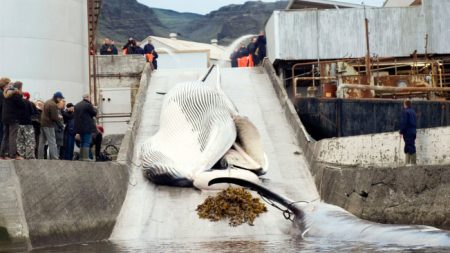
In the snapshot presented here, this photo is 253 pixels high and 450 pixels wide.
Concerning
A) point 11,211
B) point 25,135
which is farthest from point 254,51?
point 11,211

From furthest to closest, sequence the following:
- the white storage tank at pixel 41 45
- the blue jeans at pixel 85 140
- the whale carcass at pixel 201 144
A: the white storage tank at pixel 41 45, the blue jeans at pixel 85 140, the whale carcass at pixel 201 144

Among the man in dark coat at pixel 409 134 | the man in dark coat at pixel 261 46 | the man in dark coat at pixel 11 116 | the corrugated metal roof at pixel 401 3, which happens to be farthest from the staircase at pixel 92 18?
the man in dark coat at pixel 409 134

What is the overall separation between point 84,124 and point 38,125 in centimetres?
100

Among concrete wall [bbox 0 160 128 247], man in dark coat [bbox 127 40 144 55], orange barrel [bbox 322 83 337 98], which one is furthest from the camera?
man in dark coat [bbox 127 40 144 55]

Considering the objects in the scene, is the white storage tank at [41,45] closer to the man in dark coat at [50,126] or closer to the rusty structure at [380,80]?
the rusty structure at [380,80]

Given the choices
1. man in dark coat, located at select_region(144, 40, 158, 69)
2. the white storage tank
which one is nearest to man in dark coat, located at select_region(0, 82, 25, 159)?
the white storage tank

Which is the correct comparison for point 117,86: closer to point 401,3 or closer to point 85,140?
point 401,3

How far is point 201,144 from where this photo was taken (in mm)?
19266

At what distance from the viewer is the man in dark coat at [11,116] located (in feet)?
54.0

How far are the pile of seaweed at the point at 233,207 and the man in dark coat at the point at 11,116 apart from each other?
137 inches

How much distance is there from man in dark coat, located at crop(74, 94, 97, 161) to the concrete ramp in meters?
1.13

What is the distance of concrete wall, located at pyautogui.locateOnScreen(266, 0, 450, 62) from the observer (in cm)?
3400

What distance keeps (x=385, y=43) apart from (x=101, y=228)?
65.7 ft

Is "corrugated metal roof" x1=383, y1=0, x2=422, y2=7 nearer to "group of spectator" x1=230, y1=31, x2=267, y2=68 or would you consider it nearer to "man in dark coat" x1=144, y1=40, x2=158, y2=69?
"group of spectator" x1=230, y1=31, x2=267, y2=68
